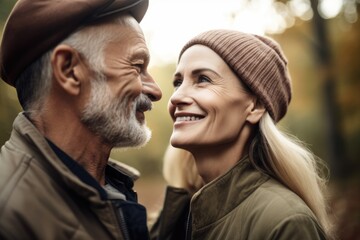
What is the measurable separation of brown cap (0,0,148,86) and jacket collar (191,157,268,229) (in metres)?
1.27

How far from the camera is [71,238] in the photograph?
1985 millimetres

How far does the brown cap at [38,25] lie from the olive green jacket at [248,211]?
4.22 feet

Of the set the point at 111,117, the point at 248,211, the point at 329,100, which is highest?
the point at 111,117

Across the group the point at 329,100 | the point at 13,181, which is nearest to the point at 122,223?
the point at 13,181

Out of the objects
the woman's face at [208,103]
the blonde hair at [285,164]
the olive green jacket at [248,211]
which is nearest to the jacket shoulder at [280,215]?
the olive green jacket at [248,211]

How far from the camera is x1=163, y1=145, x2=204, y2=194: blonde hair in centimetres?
383

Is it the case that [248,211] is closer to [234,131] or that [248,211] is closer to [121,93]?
[234,131]

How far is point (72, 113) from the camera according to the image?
7.86 ft

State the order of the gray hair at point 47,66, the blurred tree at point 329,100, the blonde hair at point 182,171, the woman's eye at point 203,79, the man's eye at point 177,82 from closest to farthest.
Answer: the gray hair at point 47,66 < the woman's eye at point 203,79 < the man's eye at point 177,82 < the blonde hair at point 182,171 < the blurred tree at point 329,100

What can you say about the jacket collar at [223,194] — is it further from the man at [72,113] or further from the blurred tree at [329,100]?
the blurred tree at [329,100]

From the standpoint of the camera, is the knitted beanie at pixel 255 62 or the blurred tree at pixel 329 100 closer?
the knitted beanie at pixel 255 62

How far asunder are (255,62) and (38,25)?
1419mm

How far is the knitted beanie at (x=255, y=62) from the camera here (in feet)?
9.80

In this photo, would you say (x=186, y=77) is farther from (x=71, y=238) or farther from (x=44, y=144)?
(x=71, y=238)
